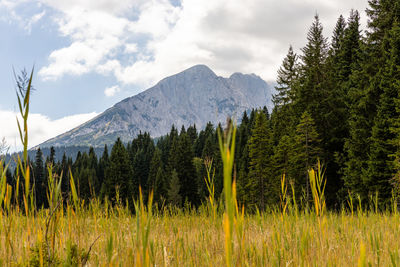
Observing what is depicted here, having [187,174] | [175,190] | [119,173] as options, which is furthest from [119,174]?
[187,174]

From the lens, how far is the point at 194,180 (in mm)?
49281

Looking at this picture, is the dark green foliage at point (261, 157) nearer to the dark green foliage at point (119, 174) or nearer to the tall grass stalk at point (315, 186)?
the dark green foliage at point (119, 174)

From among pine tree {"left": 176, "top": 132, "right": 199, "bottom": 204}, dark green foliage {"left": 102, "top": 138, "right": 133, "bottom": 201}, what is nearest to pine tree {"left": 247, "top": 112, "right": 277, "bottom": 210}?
pine tree {"left": 176, "top": 132, "right": 199, "bottom": 204}

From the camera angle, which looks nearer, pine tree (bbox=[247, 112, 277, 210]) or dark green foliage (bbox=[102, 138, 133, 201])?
pine tree (bbox=[247, 112, 277, 210])

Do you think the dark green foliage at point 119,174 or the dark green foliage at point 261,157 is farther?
the dark green foliage at point 119,174

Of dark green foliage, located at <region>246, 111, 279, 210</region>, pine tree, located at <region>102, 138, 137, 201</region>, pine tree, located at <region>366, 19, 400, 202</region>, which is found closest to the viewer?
pine tree, located at <region>366, 19, 400, 202</region>

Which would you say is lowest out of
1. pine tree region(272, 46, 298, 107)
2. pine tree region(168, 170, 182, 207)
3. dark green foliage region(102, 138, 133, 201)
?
pine tree region(168, 170, 182, 207)

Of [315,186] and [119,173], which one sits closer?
[315,186]

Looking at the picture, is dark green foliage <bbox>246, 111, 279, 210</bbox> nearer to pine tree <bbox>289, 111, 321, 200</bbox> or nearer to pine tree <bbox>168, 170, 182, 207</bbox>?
pine tree <bbox>289, 111, 321, 200</bbox>

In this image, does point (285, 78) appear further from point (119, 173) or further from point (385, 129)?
point (119, 173)

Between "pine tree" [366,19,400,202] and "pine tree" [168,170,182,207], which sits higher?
"pine tree" [366,19,400,202]

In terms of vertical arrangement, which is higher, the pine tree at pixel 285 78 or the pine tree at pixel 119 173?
the pine tree at pixel 285 78

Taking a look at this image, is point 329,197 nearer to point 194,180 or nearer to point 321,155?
point 321,155

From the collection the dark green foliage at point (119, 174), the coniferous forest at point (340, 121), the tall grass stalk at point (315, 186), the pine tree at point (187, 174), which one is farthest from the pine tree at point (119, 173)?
the tall grass stalk at point (315, 186)
